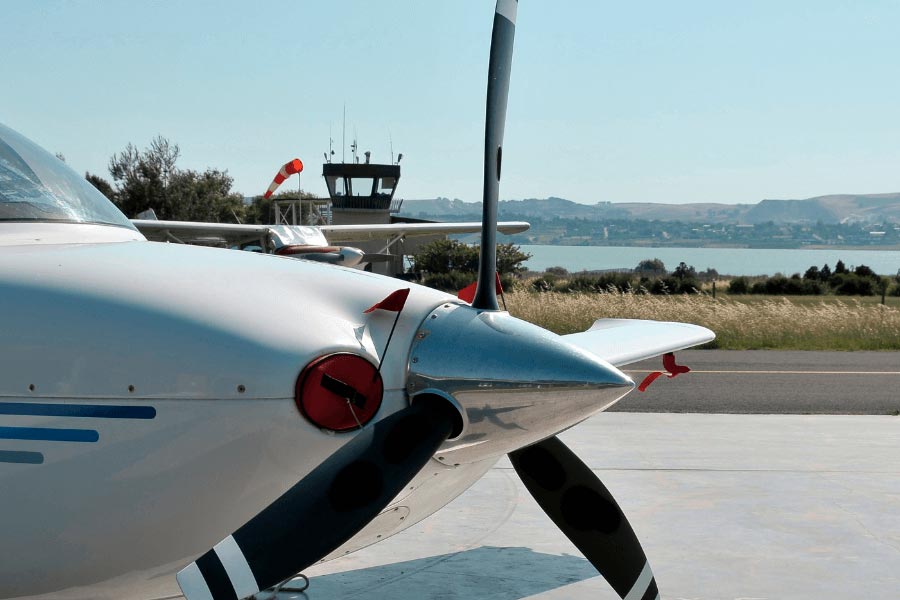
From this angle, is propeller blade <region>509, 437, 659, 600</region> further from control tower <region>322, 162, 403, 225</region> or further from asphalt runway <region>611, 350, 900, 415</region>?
control tower <region>322, 162, 403, 225</region>

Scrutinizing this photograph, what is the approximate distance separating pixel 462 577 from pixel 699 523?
1629 mm

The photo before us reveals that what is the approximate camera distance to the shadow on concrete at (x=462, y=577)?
14.7 feet

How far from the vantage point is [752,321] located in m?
19.8

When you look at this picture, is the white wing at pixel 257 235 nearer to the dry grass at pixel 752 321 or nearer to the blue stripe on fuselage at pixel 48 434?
the dry grass at pixel 752 321

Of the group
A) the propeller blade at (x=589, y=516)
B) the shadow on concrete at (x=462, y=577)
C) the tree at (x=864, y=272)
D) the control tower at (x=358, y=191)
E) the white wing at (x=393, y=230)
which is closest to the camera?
the propeller blade at (x=589, y=516)

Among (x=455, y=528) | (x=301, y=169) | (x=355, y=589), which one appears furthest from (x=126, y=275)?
(x=301, y=169)

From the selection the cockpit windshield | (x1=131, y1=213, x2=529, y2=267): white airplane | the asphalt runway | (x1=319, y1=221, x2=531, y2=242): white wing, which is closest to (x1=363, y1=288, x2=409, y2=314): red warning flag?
the cockpit windshield

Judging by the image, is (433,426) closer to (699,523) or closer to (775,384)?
(699,523)

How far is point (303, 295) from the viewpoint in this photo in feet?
9.09

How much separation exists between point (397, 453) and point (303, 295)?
20.3 inches

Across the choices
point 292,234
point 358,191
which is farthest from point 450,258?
point 292,234

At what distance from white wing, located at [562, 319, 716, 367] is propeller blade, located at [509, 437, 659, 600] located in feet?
1.75

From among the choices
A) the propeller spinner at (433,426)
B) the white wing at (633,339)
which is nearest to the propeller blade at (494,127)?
the propeller spinner at (433,426)

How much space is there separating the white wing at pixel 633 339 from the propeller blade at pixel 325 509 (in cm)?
139
